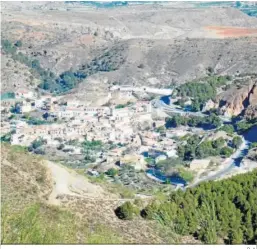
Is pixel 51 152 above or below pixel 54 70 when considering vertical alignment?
above

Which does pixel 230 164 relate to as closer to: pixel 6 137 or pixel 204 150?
pixel 204 150

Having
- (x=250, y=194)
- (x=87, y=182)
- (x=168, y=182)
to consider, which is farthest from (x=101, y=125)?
(x=250, y=194)

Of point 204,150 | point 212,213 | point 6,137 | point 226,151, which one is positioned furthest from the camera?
point 6,137

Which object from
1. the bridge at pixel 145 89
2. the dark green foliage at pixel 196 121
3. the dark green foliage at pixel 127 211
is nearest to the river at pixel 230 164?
the dark green foliage at pixel 196 121

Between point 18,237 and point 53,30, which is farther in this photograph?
point 53,30

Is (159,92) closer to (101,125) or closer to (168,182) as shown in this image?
(101,125)

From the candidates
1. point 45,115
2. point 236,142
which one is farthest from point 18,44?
point 236,142
